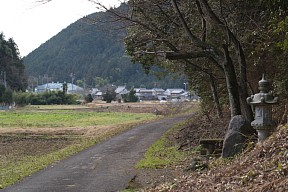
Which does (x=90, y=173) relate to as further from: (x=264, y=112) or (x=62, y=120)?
(x=62, y=120)

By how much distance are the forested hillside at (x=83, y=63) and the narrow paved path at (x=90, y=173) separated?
103 m

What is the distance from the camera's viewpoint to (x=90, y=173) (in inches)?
504

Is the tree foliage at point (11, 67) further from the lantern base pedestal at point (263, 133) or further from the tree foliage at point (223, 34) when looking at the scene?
the lantern base pedestal at point (263, 133)

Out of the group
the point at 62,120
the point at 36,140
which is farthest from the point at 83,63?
the point at 36,140

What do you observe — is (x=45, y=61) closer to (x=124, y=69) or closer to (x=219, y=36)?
(x=124, y=69)

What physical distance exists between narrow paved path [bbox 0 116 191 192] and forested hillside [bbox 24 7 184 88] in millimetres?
102851

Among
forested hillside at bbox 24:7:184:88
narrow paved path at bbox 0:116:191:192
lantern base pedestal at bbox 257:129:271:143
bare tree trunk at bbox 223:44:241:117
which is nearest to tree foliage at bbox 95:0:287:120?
bare tree trunk at bbox 223:44:241:117

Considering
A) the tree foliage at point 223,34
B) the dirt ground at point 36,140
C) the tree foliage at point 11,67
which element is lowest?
the dirt ground at point 36,140

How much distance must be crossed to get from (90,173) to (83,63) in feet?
458

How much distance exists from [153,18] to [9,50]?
8549cm

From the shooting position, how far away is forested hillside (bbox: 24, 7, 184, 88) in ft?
439

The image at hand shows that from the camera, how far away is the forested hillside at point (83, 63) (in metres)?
134

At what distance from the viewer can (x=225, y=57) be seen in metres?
13.1

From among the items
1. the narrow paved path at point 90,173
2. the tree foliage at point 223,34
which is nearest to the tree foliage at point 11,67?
the narrow paved path at point 90,173
